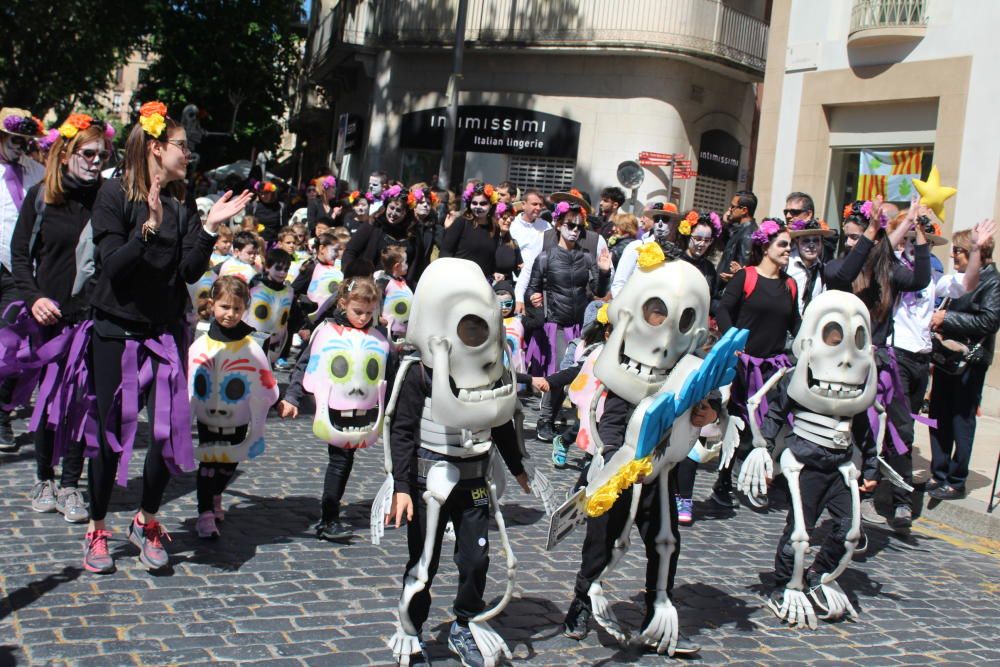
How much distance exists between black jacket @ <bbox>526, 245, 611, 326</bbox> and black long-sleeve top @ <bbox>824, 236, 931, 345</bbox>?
253cm

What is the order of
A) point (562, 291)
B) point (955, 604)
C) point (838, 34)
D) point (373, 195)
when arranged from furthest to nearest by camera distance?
point (838, 34) → point (373, 195) → point (562, 291) → point (955, 604)

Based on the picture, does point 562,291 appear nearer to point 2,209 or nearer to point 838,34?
point 2,209

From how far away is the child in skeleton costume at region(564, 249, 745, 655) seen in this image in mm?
4688

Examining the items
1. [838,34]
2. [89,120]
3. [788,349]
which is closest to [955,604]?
[788,349]

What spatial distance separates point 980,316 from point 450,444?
17.0ft

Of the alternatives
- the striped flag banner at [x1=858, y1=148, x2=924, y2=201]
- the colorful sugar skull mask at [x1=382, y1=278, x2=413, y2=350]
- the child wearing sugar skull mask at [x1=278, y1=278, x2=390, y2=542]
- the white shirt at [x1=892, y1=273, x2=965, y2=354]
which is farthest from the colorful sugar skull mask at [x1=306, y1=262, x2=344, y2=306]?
the striped flag banner at [x1=858, y1=148, x2=924, y2=201]

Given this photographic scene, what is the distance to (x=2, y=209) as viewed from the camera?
7.20 metres

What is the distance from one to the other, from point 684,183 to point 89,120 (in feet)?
62.5

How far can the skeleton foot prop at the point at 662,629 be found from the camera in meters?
4.76

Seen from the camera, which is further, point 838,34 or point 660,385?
point 838,34

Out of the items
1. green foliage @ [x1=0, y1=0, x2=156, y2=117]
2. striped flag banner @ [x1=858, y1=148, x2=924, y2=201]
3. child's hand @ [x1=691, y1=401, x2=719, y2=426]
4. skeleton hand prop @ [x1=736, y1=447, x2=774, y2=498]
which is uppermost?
green foliage @ [x1=0, y1=0, x2=156, y2=117]

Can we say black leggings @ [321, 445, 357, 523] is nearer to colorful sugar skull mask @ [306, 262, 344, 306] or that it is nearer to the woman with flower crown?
the woman with flower crown

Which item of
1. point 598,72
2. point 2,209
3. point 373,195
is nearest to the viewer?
point 2,209

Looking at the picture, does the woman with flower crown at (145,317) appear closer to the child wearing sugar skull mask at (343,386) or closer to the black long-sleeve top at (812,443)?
the child wearing sugar skull mask at (343,386)
